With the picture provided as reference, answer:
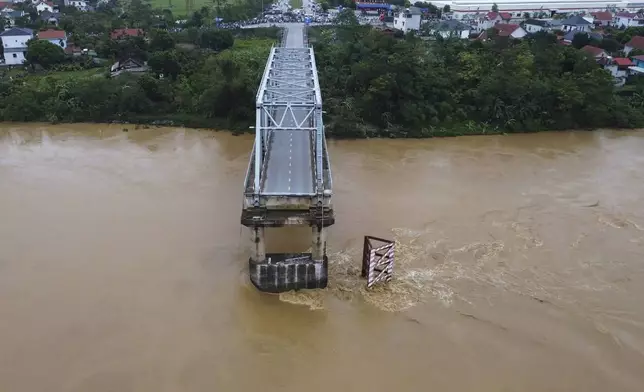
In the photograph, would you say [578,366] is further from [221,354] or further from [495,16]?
[495,16]

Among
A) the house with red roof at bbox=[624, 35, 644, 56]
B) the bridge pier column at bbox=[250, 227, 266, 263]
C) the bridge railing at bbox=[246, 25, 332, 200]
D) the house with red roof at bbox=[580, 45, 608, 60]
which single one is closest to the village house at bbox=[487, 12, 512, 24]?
the house with red roof at bbox=[624, 35, 644, 56]

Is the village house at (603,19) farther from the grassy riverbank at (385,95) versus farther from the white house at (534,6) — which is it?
the grassy riverbank at (385,95)

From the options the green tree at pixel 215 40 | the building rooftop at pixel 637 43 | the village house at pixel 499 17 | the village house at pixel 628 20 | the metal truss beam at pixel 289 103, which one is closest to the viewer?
the metal truss beam at pixel 289 103

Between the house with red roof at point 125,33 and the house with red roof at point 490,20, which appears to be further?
the house with red roof at point 490,20

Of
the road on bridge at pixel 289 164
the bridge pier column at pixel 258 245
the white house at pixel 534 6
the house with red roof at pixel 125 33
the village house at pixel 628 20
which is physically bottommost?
the bridge pier column at pixel 258 245

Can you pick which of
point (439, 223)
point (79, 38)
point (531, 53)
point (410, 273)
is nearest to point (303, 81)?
point (439, 223)

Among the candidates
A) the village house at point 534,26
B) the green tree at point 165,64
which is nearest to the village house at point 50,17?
the green tree at point 165,64

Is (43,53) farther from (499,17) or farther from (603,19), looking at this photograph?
(603,19)

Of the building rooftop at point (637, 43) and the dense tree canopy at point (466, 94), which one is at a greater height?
the building rooftop at point (637, 43)

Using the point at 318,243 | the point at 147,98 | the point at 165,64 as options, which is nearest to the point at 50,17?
the point at 165,64
